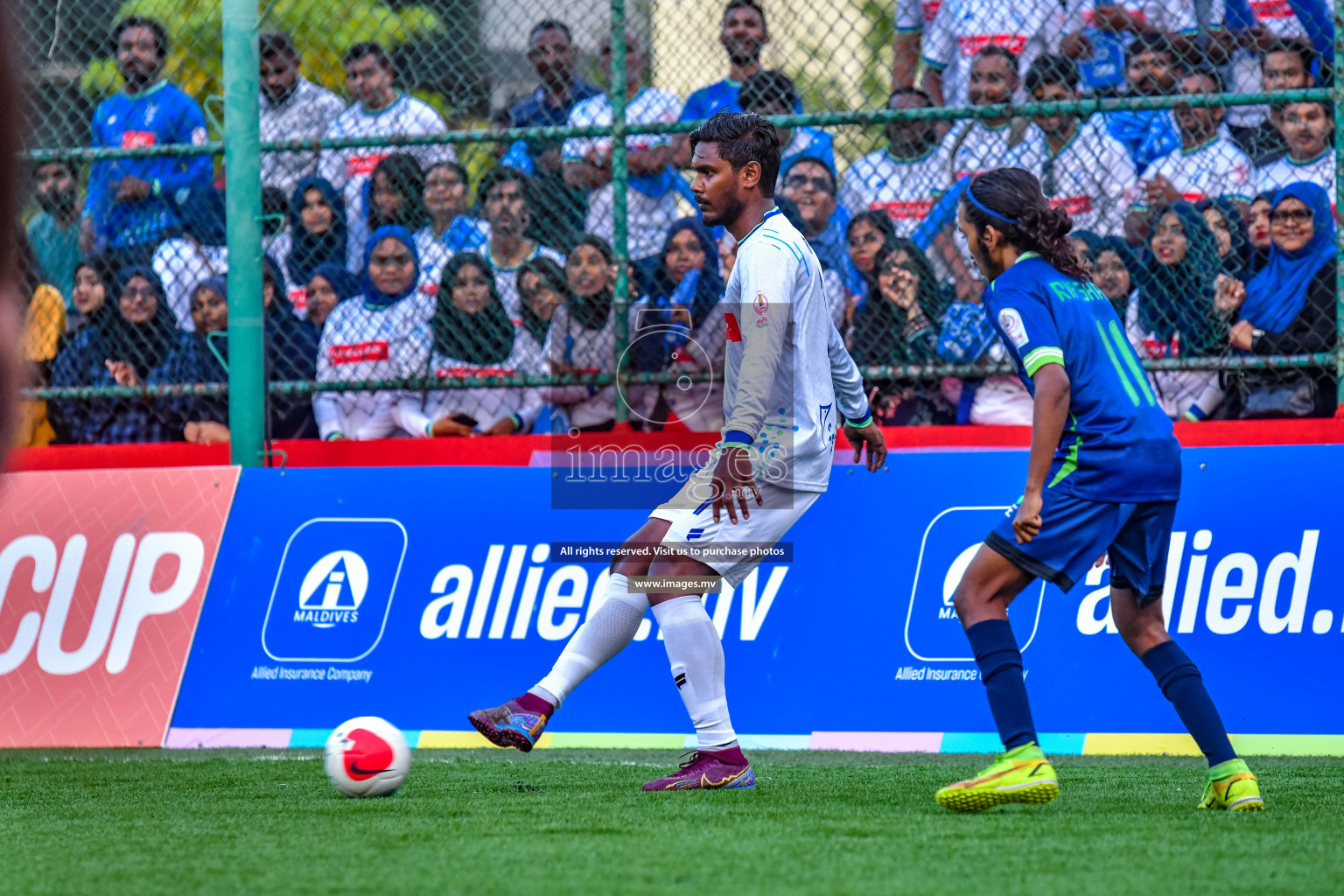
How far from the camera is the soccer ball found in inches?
192

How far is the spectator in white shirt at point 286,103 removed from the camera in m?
8.11

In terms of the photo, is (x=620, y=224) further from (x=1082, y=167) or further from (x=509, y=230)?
(x=1082, y=167)

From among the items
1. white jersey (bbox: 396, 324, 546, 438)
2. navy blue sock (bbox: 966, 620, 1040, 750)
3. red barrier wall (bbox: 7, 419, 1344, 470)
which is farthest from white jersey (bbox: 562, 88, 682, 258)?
navy blue sock (bbox: 966, 620, 1040, 750)

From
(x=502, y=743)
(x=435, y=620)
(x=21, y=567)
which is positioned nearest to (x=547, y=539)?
(x=435, y=620)

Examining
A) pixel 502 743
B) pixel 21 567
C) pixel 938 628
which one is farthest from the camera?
pixel 21 567

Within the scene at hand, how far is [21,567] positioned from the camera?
740 centimetres

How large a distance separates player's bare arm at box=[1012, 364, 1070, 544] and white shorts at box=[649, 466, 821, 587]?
95cm

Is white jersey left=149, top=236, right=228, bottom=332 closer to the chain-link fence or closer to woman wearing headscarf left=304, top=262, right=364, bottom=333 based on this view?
the chain-link fence

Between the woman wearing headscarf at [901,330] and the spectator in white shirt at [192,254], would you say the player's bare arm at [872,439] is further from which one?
the spectator in white shirt at [192,254]

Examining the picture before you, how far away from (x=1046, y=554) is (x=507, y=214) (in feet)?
13.4

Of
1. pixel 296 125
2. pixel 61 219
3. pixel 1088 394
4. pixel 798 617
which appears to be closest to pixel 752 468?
pixel 1088 394

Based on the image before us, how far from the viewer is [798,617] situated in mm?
6590

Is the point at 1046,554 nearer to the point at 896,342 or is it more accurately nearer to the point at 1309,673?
the point at 1309,673

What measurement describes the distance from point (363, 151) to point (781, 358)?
136 inches
